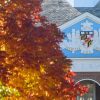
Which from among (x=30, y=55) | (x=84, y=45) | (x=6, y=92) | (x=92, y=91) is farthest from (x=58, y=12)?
(x=30, y=55)

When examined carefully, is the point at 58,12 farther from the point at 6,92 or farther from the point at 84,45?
the point at 6,92

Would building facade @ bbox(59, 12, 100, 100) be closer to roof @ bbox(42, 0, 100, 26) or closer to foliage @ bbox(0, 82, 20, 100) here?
roof @ bbox(42, 0, 100, 26)

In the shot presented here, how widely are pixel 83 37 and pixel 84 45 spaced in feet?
1.39

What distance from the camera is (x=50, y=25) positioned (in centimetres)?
1009

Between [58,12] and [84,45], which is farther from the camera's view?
[58,12]

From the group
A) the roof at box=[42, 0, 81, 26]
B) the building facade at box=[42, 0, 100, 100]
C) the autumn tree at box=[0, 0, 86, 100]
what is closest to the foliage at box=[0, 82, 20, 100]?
the autumn tree at box=[0, 0, 86, 100]

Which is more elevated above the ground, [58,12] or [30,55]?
[58,12]

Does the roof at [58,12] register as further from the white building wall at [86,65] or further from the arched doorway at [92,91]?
the arched doorway at [92,91]

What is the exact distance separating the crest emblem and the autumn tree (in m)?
15.7

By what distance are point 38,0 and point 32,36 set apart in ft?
3.37

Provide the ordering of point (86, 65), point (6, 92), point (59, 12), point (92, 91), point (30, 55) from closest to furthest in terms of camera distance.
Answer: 1. point (30, 55)
2. point (6, 92)
3. point (86, 65)
4. point (92, 91)
5. point (59, 12)

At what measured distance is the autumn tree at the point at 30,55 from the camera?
9.33 metres

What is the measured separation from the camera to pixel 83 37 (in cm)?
2572

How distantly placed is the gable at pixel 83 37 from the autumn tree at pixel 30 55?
15.6 metres
